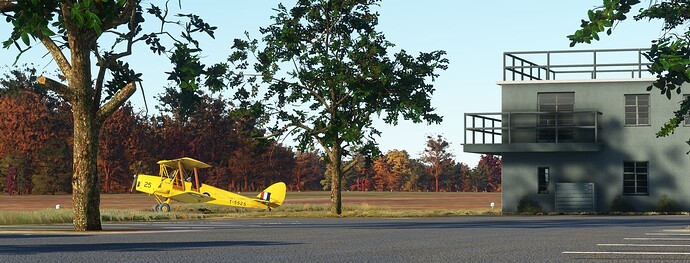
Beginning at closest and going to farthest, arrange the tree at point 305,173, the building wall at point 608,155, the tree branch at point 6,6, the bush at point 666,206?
the tree branch at point 6,6 → the bush at point 666,206 → the building wall at point 608,155 → the tree at point 305,173

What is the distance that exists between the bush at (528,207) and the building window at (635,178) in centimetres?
376

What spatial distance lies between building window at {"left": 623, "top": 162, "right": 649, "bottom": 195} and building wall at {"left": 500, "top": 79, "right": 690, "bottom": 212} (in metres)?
0.20

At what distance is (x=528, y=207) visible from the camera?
4597 cm

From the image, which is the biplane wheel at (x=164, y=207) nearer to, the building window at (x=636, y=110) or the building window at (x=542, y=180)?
the building window at (x=542, y=180)

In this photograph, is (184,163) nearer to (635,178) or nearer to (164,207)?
(164,207)

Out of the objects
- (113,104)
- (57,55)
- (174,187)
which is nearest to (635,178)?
(174,187)

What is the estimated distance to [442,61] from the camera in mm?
43281

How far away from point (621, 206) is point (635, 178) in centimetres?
136

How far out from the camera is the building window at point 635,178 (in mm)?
45219

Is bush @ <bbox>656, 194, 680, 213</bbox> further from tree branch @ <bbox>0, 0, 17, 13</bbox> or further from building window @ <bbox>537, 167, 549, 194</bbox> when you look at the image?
tree branch @ <bbox>0, 0, 17, 13</bbox>

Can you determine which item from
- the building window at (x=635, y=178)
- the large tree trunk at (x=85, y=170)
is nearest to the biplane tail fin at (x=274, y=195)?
the building window at (x=635, y=178)

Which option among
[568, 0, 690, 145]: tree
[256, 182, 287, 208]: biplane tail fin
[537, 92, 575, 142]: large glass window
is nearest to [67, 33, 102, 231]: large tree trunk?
[568, 0, 690, 145]: tree

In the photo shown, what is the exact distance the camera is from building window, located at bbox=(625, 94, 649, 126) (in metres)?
45.2

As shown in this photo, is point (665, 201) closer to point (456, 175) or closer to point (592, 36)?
point (592, 36)
